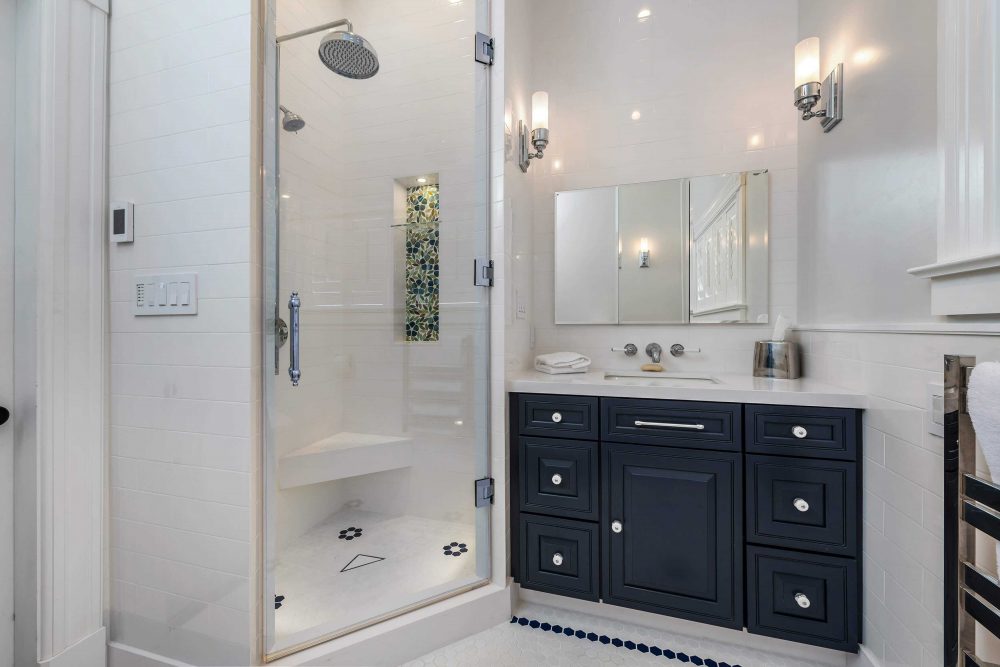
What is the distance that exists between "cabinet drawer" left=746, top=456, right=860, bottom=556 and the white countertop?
19 centimetres

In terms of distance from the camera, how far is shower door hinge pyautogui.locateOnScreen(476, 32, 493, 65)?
1702 millimetres

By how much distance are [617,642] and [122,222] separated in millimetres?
2203

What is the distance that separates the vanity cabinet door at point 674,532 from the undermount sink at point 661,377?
1.12 feet

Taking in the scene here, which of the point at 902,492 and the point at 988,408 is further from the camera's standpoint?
the point at 902,492

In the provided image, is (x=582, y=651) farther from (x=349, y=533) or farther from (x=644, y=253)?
(x=644, y=253)

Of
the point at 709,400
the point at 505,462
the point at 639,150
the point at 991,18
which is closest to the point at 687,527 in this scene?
the point at 709,400

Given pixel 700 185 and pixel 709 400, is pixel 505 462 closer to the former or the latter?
pixel 709 400

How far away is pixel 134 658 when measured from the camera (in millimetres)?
1371

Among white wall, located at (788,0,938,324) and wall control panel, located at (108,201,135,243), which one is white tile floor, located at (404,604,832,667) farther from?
wall control panel, located at (108,201,135,243)

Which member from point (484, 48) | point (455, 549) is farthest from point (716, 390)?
point (484, 48)

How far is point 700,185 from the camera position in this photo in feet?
6.72

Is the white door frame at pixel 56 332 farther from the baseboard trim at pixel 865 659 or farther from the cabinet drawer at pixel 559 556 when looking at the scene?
the baseboard trim at pixel 865 659

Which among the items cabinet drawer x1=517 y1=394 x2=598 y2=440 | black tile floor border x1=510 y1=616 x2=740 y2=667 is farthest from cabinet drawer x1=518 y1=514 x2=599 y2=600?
cabinet drawer x1=517 y1=394 x2=598 y2=440

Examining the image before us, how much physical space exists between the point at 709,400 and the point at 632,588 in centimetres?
74
